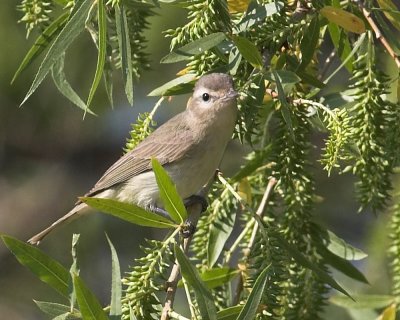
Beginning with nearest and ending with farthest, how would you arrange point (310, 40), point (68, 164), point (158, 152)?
1. point (310, 40)
2. point (158, 152)
3. point (68, 164)

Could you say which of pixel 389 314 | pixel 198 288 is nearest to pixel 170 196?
pixel 198 288

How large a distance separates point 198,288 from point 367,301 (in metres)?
0.98

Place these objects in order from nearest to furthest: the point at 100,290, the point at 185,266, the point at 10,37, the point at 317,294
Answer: the point at 185,266 → the point at 317,294 → the point at 10,37 → the point at 100,290

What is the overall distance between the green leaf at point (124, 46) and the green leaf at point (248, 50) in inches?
9.7

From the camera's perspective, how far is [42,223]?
5.46m

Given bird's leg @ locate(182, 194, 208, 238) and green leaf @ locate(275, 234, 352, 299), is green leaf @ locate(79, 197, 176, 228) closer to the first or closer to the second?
bird's leg @ locate(182, 194, 208, 238)

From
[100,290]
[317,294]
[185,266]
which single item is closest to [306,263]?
[317,294]

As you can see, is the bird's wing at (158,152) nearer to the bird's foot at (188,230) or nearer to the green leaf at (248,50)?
the bird's foot at (188,230)

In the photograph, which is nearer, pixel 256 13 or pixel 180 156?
pixel 256 13

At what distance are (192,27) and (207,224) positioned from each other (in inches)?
27.0

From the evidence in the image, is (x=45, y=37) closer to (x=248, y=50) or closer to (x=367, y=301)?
(x=248, y=50)

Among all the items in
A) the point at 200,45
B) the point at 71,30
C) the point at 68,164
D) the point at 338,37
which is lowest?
the point at 68,164

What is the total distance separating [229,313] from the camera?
82.8 inches

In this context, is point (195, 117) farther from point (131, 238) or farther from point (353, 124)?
point (131, 238)
